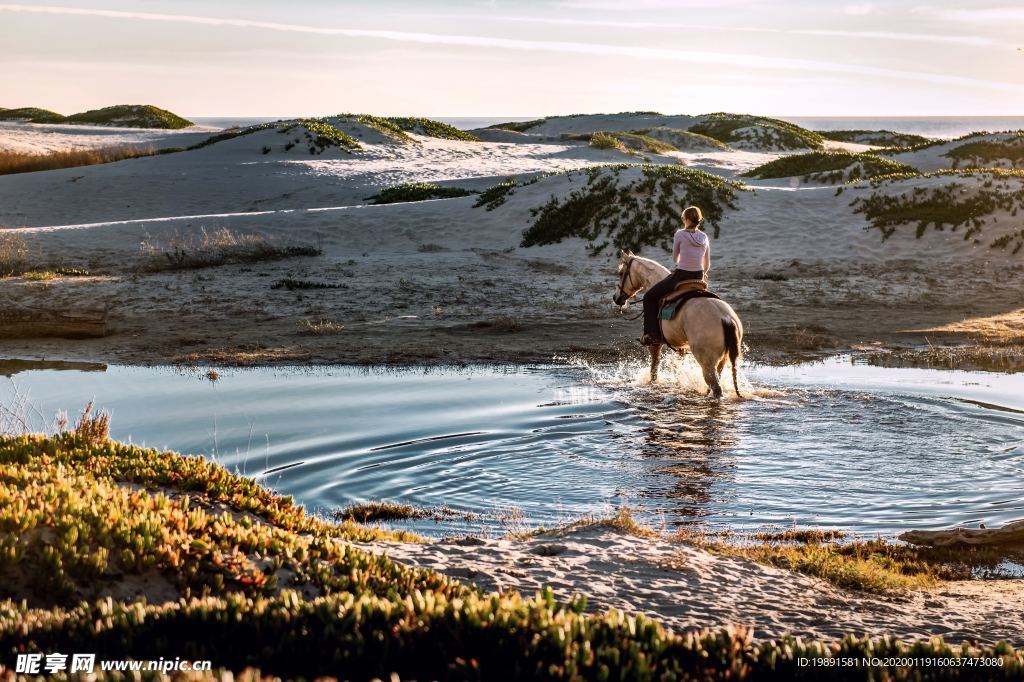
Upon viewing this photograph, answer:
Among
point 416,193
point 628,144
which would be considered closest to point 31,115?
point 628,144

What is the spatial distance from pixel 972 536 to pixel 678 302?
716 centimetres

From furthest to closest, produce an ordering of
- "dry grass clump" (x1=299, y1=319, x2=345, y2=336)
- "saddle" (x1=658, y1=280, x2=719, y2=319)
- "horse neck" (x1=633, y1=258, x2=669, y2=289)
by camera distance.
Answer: "dry grass clump" (x1=299, y1=319, x2=345, y2=336)
"horse neck" (x1=633, y1=258, x2=669, y2=289)
"saddle" (x1=658, y1=280, x2=719, y2=319)

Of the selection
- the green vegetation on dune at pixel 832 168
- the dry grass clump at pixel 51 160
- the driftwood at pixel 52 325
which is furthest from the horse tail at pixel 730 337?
the dry grass clump at pixel 51 160

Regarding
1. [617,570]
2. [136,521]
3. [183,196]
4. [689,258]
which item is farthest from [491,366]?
[183,196]

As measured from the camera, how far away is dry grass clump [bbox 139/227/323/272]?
2652 cm

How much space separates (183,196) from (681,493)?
40.4 m

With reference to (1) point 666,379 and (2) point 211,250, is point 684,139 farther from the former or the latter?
(1) point 666,379

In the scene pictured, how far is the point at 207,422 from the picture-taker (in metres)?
13.5

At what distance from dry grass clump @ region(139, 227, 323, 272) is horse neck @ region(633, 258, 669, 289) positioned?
1408cm

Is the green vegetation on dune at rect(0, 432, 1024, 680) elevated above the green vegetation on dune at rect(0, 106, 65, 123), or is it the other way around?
the green vegetation on dune at rect(0, 106, 65, 123)

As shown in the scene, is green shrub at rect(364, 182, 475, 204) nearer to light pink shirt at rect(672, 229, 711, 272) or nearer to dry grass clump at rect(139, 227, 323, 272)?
dry grass clump at rect(139, 227, 323, 272)

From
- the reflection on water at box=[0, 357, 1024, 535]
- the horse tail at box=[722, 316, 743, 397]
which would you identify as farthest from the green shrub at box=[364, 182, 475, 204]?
the horse tail at box=[722, 316, 743, 397]

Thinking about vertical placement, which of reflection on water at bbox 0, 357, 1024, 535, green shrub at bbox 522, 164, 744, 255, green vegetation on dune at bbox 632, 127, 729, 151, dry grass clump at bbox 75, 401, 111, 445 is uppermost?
green vegetation on dune at bbox 632, 127, 729, 151

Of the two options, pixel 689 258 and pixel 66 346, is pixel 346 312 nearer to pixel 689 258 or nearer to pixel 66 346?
pixel 66 346
